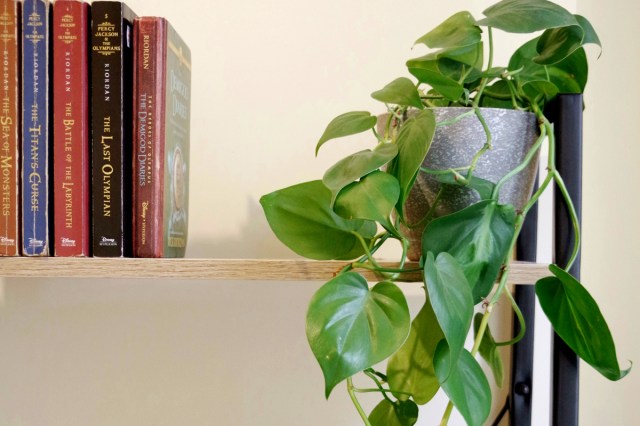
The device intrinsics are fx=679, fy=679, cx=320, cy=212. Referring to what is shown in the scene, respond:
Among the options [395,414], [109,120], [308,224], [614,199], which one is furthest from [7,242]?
[614,199]

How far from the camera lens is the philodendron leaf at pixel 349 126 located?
0.68m

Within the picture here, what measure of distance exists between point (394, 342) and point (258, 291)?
1.67ft

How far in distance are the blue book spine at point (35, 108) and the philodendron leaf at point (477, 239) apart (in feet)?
1.45

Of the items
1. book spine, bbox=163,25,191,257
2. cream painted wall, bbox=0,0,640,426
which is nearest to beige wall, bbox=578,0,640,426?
cream painted wall, bbox=0,0,640,426

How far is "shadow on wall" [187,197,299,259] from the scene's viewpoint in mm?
1040

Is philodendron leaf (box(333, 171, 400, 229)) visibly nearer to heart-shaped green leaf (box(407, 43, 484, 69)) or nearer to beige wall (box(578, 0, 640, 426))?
heart-shaped green leaf (box(407, 43, 484, 69))

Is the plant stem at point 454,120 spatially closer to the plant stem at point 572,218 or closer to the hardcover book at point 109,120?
the plant stem at point 572,218

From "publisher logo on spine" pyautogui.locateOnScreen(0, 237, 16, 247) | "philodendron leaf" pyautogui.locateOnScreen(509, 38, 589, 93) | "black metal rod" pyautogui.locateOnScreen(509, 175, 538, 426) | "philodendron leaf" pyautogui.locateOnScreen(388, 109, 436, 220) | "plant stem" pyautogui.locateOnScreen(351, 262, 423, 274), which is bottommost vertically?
"black metal rod" pyautogui.locateOnScreen(509, 175, 538, 426)

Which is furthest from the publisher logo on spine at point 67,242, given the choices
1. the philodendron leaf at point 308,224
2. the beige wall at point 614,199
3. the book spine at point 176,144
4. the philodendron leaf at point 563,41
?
the beige wall at point 614,199

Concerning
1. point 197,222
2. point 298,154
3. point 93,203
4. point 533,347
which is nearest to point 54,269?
point 93,203

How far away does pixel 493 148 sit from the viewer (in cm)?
72

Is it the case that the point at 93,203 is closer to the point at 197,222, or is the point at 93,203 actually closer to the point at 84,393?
the point at 197,222

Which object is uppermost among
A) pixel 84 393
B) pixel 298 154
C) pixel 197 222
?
pixel 298 154

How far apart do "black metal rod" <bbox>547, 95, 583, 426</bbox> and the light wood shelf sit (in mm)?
53
